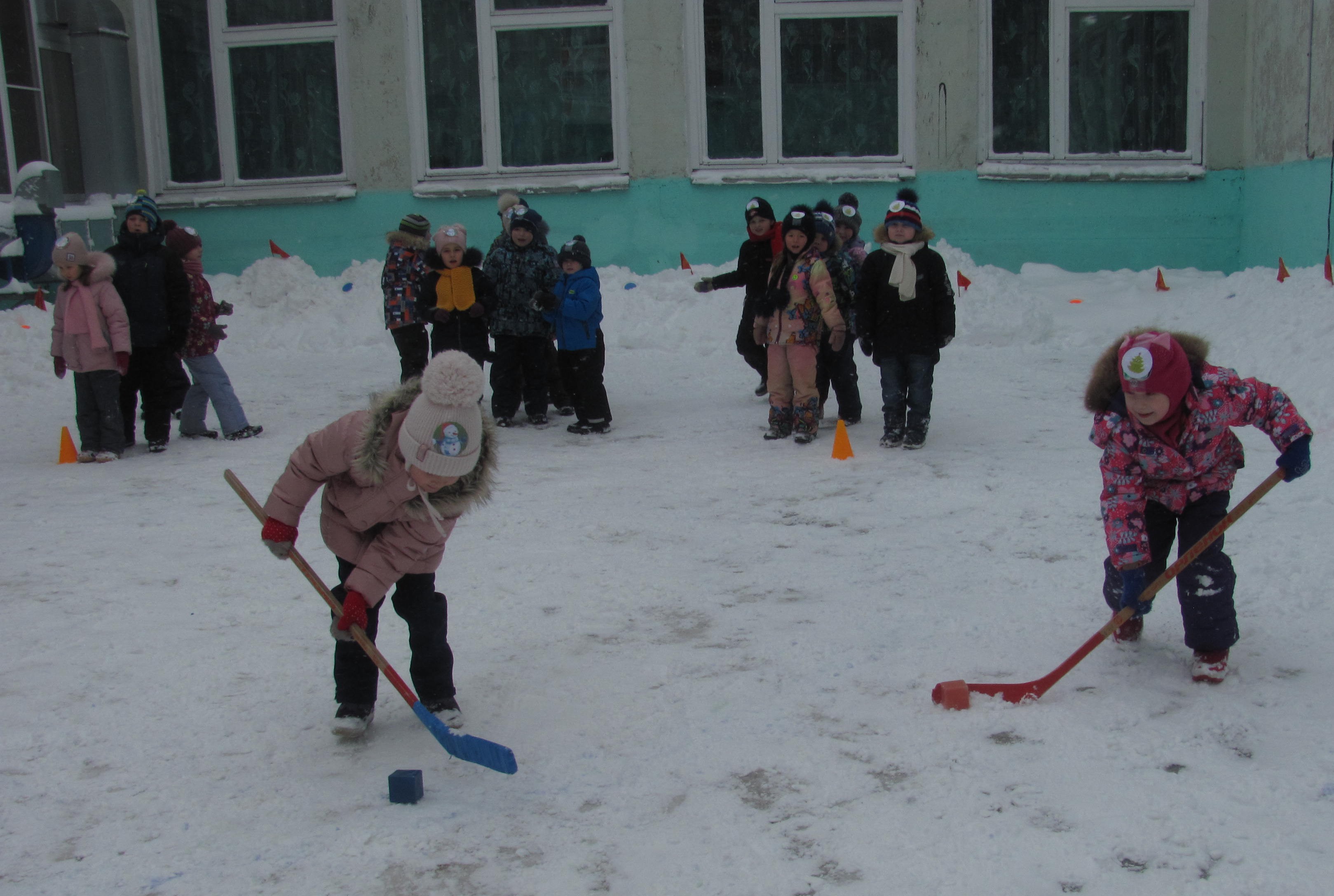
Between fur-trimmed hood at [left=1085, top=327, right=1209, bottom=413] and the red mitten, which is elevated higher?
fur-trimmed hood at [left=1085, top=327, right=1209, bottom=413]

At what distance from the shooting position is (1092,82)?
1338 centimetres

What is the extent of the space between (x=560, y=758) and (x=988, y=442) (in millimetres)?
4725

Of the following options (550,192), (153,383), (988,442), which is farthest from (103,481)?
(550,192)

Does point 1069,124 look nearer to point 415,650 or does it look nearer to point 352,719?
point 415,650

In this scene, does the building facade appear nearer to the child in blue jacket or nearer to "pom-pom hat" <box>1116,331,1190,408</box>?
the child in blue jacket

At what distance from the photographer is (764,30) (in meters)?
13.3

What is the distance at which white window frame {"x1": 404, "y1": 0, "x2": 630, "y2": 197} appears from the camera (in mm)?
13383

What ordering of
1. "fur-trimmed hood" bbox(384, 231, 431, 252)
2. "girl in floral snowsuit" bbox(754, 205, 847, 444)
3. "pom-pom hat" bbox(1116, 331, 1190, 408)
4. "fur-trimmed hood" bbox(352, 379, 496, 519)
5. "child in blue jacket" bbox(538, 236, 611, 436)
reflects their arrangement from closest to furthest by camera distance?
"fur-trimmed hood" bbox(352, 379, 496, 519), "pom-pom hat" bbox(1116, 331, 1190, 408), "girl in floral snowsuit" bbox(754, 205, 847, 444), "child in blue jacket" bbox(538, 236, 611, 436), "fur-trimmed hood" bbox(384, 231, 431, 252)

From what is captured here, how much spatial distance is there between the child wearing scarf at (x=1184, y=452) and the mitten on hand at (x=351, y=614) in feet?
7.61

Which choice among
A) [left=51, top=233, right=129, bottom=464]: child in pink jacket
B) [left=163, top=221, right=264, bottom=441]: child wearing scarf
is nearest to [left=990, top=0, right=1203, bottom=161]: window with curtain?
[left=163, top=221, right=264, bottom=441]: child wearing scarf

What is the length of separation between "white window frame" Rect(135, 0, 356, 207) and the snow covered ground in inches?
273

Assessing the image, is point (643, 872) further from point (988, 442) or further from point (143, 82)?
point (143, 82)

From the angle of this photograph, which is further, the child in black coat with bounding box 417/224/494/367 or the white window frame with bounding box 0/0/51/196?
the white window frame with bounding box 0/0/51/196

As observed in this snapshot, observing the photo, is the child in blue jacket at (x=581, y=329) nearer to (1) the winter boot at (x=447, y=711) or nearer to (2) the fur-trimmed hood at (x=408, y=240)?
(2) the fur-trimmed hood at (x=408, y=240)
